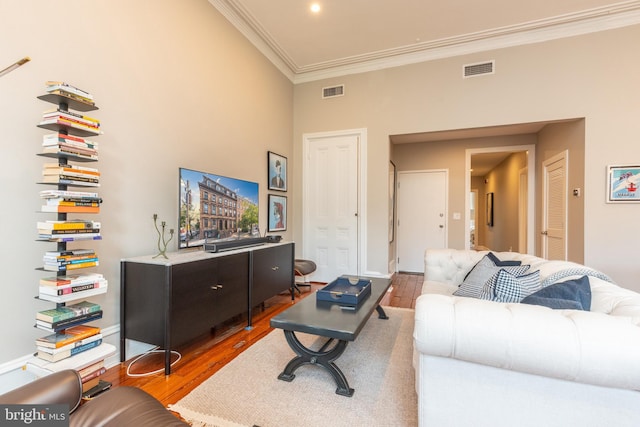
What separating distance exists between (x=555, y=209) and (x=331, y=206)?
3.37 metres

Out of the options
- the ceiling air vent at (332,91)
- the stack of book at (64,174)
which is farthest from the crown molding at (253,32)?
the stack of book at (64,174)

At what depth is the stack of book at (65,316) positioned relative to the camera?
1599mm

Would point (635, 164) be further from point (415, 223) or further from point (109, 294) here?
point (109, 294)

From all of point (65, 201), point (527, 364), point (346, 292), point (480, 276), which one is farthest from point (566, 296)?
point (65, 201)

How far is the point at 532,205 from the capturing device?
16.6 ft

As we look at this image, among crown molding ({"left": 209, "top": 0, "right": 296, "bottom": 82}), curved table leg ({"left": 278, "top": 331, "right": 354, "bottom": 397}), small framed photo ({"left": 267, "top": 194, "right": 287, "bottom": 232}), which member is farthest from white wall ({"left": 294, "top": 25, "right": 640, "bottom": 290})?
curved table leg ({"left": 278, "top": 331, "right": 354, "bottom": 397})

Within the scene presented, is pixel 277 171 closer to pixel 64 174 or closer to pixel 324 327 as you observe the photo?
pixel 64 174

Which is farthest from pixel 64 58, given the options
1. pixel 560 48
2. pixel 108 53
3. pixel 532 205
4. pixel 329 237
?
pixel 532 205

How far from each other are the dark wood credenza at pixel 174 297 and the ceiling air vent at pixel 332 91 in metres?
3.33

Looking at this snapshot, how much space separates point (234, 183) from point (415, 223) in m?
3.92

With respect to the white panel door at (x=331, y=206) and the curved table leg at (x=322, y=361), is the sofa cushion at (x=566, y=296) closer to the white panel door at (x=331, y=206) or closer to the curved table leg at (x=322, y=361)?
the curved table leg at (x=322, y=361)

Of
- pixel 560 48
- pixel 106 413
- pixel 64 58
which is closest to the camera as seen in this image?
pixel 106 413

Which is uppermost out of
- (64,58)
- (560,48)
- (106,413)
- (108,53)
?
(560,48)

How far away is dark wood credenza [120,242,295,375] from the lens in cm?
207
